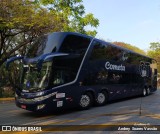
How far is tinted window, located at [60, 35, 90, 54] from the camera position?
11.7 meters

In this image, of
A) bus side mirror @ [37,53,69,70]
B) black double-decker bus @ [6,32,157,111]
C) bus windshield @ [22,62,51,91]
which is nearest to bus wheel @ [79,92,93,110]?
black double-decker bus @ [6,32,157,111]

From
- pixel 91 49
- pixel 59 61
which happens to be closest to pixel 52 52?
pixel 59 61

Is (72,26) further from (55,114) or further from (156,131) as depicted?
(156,131)

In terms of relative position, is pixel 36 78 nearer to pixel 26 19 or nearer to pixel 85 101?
pixel 85 101

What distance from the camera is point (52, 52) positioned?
11.1 meters

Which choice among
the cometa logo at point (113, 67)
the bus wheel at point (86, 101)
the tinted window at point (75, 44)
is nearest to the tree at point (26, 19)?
the tinted window at point (75, 44)

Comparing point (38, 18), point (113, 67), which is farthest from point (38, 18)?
point (113, 67)

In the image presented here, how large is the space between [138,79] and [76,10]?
7.59m

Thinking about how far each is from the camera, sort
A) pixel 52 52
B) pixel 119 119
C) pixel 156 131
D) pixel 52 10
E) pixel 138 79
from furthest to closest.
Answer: pixel 52 10, pixel 138 79, pixel 52 52, pixel 119 119, pixel 156 131

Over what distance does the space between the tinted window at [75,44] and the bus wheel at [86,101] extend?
2.19 metres

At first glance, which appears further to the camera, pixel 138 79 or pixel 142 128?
pixel 138 79

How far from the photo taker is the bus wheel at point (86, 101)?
41.2ft

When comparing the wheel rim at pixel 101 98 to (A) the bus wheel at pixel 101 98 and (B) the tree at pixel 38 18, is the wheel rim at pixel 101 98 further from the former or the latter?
(B) the tree at pixel 38 18

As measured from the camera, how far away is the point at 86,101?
42.1ft
